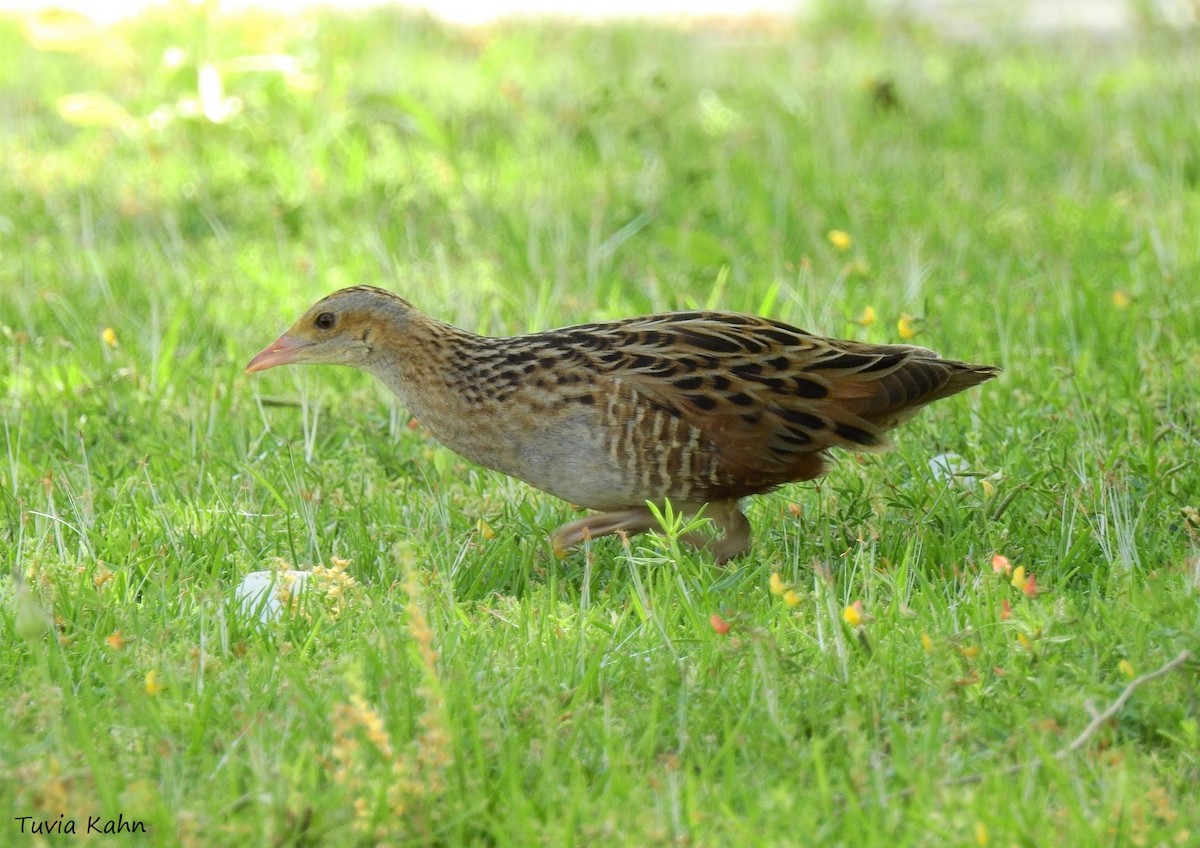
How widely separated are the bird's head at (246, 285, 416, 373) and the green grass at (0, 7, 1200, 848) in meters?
0.34

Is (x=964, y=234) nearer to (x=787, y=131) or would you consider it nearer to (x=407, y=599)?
(x=787, y=131)

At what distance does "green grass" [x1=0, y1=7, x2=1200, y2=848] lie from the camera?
10.3 ft

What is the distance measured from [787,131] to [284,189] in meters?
2.59

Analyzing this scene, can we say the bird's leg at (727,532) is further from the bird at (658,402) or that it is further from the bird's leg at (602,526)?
the bird's leg at (602,526)

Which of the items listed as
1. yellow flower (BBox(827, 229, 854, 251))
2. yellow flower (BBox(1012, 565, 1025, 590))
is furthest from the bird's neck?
yellow flower (BBox(827, 229, 854, 251))

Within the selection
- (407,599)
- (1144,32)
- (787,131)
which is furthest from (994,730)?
(1144,32)

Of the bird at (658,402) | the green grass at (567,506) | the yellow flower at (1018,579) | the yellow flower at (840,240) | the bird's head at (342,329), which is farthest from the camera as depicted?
the yellow flower at (840,240)

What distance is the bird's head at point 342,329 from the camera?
471cm

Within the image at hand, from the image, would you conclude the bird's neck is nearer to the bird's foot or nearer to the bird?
the bird

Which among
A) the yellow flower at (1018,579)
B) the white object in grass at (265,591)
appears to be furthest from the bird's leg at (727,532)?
the white object in grass at (265,591)

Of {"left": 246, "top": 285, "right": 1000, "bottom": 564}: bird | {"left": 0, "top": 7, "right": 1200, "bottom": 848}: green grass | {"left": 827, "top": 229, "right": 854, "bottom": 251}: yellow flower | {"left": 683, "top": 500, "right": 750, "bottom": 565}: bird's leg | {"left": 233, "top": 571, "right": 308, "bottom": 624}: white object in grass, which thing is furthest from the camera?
{"left": 827, "top": 229, "right": 854, "bottom": 251}: yellow flower

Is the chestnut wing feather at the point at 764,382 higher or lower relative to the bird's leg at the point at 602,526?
higher

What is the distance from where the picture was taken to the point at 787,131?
858cm

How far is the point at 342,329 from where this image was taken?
4.74m
